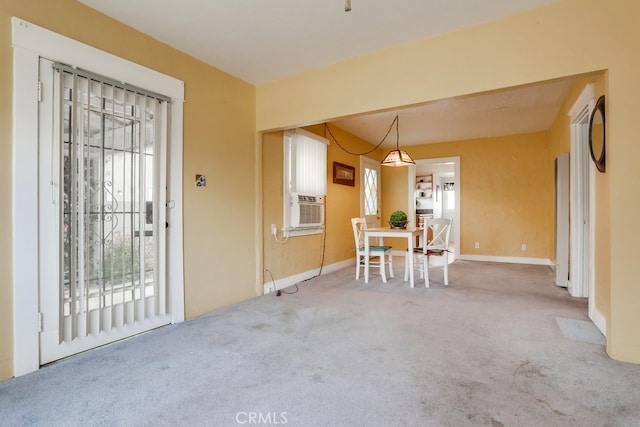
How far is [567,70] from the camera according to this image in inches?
82.8

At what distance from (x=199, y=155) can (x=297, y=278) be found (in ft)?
6.93

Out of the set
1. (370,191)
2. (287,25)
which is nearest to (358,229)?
(370,191)

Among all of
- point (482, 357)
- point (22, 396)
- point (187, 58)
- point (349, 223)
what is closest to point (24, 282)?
point (22, 396)

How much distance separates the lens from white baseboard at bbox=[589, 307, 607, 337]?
2.41m

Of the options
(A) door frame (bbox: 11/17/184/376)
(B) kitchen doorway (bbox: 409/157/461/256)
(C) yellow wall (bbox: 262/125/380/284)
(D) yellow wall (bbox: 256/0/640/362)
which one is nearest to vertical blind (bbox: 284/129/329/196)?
(C) yellow wall (bbox: 262/125/380/284)

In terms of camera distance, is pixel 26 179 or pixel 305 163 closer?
pixel 26 179

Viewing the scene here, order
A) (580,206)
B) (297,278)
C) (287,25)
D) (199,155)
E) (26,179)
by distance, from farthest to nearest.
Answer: (297,278)
(580,206)
(199,155)
(287,25)
(26,179)

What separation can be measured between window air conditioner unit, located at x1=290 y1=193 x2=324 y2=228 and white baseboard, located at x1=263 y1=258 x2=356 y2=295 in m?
0.68

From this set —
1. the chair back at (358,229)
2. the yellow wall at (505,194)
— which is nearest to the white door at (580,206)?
the yellow wall at (505,194)

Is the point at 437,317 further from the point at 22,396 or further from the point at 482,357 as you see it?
the point at 22,396

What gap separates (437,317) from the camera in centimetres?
286

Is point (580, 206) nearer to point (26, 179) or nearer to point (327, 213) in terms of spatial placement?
point (327, 213)

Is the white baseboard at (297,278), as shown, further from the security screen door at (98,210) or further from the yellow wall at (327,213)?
the security screen door at (98,210)

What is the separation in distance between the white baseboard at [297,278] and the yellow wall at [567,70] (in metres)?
2.27
